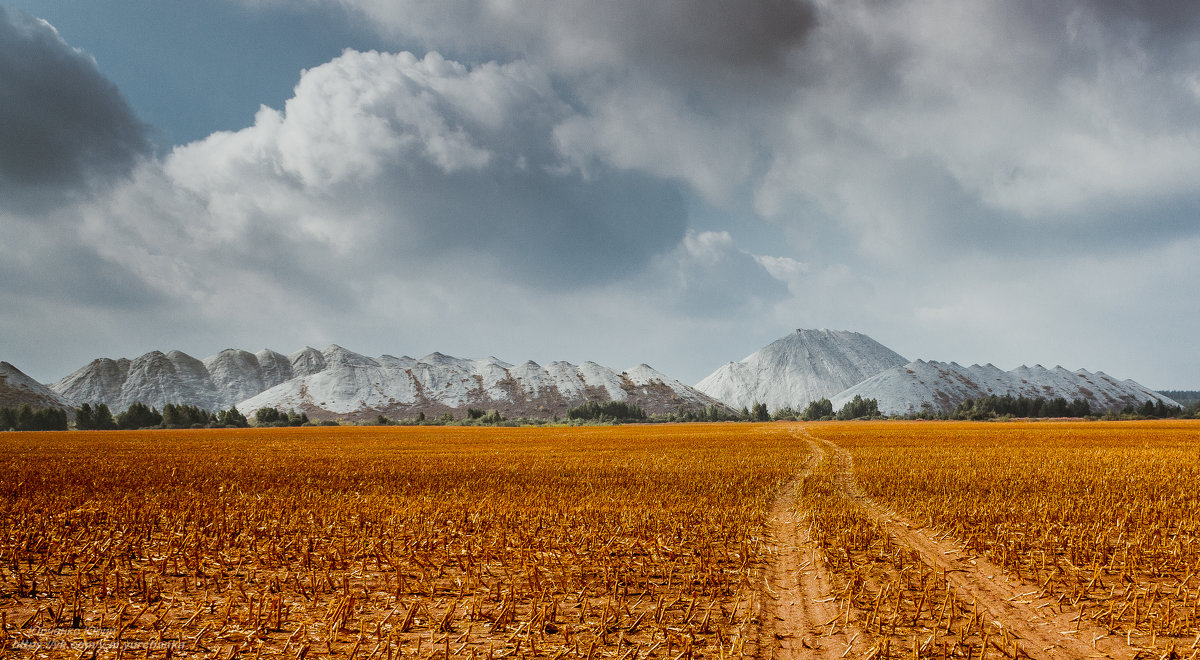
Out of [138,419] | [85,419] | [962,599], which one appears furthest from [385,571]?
[85,419]

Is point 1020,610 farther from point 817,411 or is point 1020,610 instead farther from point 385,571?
point 817,411

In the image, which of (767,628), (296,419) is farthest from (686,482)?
(296,419)

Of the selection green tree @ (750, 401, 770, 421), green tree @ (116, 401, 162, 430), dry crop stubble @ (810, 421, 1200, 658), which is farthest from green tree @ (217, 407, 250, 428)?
dry crop stubble @ (810, 421, 1200, 658)

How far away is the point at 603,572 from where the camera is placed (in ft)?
29.4

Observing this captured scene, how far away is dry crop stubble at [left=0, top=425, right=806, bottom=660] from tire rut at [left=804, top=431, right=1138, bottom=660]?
297 centimetres

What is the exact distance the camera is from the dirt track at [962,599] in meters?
6.27

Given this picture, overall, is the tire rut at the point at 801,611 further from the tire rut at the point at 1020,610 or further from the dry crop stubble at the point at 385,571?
the tire rut at the point at 1020,610

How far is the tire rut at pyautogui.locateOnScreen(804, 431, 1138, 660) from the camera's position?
6.35m

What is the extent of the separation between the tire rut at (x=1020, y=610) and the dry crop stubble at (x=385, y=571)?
9.73 ft

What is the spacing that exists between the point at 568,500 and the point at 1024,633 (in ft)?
35.9

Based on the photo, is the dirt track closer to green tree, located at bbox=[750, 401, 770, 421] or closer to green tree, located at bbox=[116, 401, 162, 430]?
green tree, located at bbox=[750, 401, 770, 421]

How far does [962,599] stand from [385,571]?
8.59 m

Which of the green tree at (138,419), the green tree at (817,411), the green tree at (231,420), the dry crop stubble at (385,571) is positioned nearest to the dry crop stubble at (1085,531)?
the dry crop stubble at (385,571)

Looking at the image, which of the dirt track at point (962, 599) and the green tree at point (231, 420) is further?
the green tree at point (231, 420)
